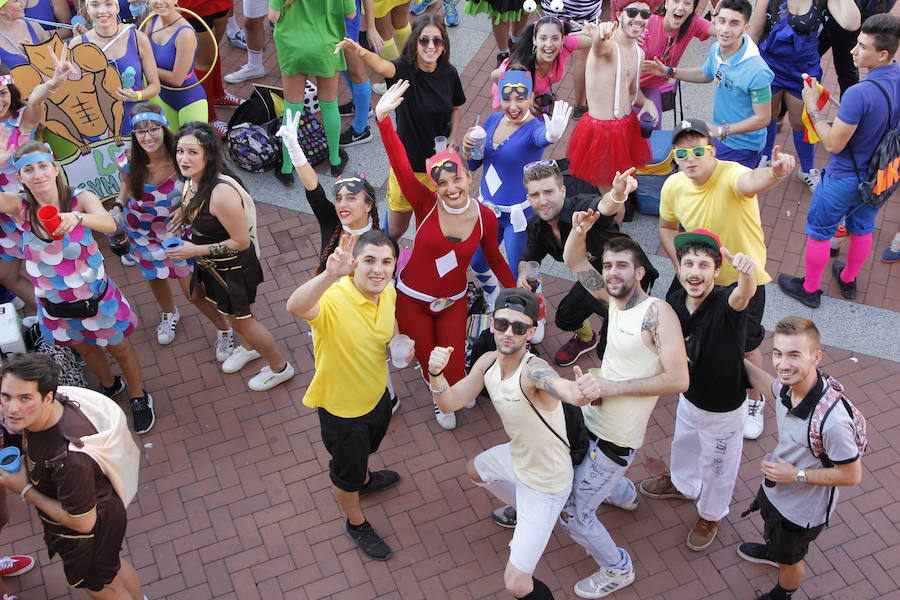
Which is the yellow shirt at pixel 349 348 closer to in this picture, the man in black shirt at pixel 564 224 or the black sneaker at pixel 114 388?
the man in black shirt at pixel 564 224

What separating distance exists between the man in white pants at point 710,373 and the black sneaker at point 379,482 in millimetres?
1744

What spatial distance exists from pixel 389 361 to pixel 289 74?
2.62m

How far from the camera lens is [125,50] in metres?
6.76

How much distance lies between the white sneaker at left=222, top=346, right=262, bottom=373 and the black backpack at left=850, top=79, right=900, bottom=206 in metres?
4.47

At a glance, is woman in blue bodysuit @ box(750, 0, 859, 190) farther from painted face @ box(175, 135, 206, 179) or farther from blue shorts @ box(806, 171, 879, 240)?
painted face @ box(175, 135, 206, 179)

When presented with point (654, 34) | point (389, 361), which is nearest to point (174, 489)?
point (389, 361)

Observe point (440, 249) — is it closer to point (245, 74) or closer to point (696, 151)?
point (696, 151)

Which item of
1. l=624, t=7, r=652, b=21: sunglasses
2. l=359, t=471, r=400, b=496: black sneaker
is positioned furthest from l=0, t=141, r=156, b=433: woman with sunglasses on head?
l=624, t=7, r=652, b=21: sunglasses

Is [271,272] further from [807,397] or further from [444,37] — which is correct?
[807,397]

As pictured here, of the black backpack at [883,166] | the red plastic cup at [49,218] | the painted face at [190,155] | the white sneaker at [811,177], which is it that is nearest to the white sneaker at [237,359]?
A: the painted face at [190,155]

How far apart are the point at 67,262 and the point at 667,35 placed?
4901 millimetres

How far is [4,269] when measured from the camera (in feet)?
21.0

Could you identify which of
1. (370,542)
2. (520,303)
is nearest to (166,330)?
(370,542)

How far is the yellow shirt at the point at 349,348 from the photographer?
A: 14.9ft
